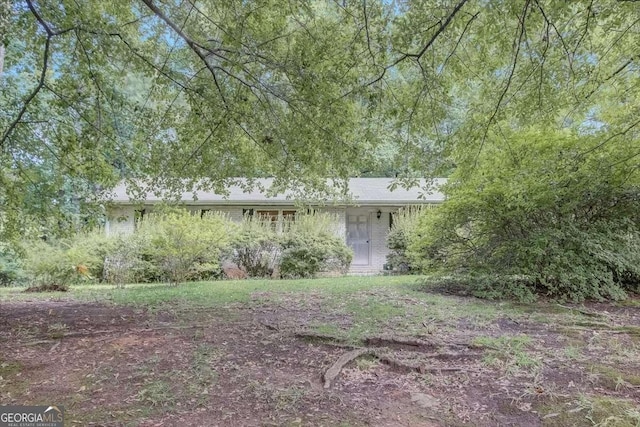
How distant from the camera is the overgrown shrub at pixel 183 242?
10141 millimetres

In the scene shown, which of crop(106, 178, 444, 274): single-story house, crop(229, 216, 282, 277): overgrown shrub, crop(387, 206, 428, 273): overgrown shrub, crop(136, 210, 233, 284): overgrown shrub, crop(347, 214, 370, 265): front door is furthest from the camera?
crop(347, 214, 370, 265): front door

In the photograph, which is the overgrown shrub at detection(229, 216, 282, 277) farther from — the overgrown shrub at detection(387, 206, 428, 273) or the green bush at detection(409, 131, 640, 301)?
the green bush at detection(409, 131, 640, 301)

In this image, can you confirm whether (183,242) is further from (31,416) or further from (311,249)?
(31,416)

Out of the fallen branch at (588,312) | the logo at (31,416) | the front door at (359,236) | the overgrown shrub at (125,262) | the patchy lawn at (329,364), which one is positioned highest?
the front door at (359,236)

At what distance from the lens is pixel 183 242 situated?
33.5ft

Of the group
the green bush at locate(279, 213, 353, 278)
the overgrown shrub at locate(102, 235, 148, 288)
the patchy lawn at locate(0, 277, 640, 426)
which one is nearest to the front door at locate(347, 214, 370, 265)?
the green bush at locate(279, 213, 353, 278)

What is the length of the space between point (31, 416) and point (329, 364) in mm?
2324

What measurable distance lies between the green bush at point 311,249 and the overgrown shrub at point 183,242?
5.93 ft

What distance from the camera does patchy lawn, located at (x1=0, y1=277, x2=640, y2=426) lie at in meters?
3.01

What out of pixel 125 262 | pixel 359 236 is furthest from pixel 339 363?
pixel 359 236

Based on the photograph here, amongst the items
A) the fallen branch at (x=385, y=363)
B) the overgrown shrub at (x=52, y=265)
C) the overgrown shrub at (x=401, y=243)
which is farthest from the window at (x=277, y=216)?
the fallen branch at (x=385, y=363)

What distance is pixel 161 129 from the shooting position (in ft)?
22.4

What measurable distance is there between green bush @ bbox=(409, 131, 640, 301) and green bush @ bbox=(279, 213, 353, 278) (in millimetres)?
5229

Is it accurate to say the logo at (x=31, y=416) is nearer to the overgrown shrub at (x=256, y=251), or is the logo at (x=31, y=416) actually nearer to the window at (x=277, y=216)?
the overgrown shrub at (x=256, y=251)
